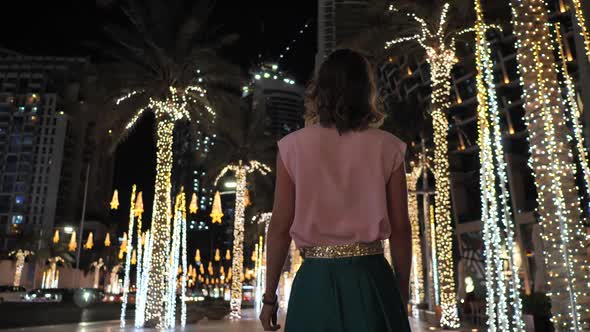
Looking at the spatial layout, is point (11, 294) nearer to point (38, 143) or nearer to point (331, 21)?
point (331, 21)

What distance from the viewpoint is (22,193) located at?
106750mm

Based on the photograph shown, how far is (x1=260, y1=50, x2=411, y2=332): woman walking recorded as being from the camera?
2.03 metres

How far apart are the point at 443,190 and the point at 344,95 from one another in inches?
539

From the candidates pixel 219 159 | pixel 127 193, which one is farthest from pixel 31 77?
pixel 219 159

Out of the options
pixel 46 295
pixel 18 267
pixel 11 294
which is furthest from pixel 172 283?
pixel 18 267

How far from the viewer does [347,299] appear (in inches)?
79.9

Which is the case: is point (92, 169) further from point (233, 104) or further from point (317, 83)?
point (317, 83)

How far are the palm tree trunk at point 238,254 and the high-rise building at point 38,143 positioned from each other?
291ft

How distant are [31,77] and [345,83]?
4965 inches

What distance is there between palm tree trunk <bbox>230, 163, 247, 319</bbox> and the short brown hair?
76.2 ft

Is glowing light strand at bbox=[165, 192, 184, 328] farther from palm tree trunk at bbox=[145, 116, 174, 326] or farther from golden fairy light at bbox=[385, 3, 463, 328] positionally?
golden fairy light at bbox=[385, 3, 463, 328]

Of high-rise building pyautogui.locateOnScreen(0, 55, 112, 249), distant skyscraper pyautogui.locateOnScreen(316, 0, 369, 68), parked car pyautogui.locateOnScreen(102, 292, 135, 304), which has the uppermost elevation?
distant skyscraper pyautogui.locateOnScreen(316, 0, 369, 68)

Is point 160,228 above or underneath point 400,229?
above

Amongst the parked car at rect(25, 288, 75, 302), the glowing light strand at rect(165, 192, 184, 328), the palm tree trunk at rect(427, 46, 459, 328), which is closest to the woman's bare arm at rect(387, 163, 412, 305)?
the palm tree trunk at rect(427, 46, 459, 328)
